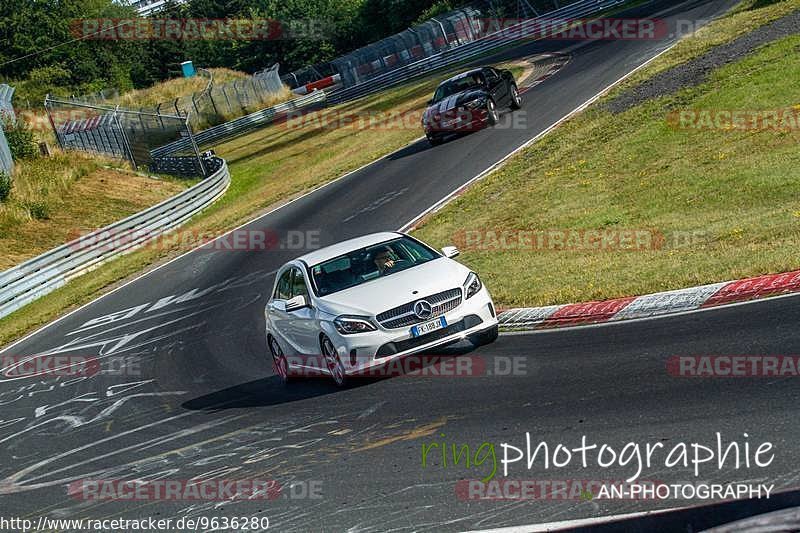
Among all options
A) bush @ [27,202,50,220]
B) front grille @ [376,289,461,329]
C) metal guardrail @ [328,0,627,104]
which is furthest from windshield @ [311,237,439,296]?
metal guardrail @ [328,0,627,104]

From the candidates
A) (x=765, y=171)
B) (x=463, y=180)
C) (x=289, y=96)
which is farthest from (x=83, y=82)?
(x=765, y=171)

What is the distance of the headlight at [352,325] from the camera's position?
1072 cm

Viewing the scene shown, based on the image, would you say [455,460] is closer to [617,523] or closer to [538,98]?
[617,523]

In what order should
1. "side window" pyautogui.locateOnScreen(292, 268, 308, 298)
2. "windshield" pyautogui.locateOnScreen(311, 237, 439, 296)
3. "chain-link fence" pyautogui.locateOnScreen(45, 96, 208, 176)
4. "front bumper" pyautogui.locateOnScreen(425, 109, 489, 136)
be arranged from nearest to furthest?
1. "windshield" pyautogui.locateOnScreen(311, 237, 439, 296)
2. "side window" pyautogui.locateOnScreen(292, 268, 308, 298)
3. "front bumper" pyautogui.locateOnScreen(425, 109, 489, 136)
4. "chain-link fence" pyautogui.locateOnScreen(45, 96, 208, 176)

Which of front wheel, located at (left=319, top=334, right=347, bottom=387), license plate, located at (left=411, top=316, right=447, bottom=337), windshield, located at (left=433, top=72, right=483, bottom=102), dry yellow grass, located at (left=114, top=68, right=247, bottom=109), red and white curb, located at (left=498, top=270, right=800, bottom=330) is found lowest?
red and white curb, located at (left=498, top=270, right=800, bottom=330)

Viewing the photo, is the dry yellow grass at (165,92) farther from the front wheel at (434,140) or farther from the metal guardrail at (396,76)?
the front wheel at (434,140)

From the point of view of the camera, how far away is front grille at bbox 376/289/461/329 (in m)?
10.7

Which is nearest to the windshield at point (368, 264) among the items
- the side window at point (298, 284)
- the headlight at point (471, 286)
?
the side window at point (298, 284)

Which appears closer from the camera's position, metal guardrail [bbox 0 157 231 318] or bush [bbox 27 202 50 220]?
metal guardrail [bbox 0 157 231 318]

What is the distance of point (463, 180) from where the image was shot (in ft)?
82.9

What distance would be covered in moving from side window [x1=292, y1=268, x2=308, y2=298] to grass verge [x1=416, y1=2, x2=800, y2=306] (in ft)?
9.42

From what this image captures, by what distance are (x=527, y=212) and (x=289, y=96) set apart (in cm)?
4993

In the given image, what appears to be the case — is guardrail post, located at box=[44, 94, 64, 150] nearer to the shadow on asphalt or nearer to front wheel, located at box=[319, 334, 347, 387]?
the shadow on asphalt

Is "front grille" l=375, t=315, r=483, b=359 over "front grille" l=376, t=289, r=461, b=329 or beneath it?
beneath
